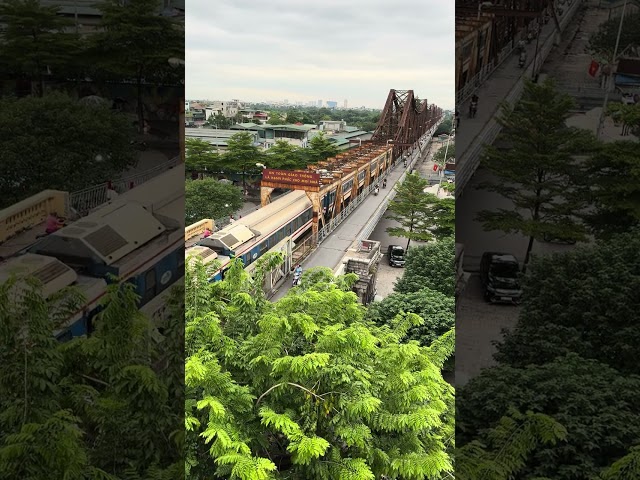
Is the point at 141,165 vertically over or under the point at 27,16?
under

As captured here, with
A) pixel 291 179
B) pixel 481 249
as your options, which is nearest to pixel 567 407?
pixel 481 249

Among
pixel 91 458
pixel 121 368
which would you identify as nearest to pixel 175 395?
pixel 121 368

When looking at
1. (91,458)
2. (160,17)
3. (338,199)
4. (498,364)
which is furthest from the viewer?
(498,364)

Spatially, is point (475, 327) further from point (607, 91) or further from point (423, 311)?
point (607, 91)

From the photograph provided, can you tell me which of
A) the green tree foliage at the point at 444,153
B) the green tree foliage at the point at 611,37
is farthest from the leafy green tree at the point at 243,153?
the green tree foliage at the point at 611,37

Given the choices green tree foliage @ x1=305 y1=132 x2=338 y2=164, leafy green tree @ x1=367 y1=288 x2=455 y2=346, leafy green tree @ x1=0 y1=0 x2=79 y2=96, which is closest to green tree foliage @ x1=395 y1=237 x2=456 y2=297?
leafy green tree @ x1=367 y1=288 x2=455 y2=346

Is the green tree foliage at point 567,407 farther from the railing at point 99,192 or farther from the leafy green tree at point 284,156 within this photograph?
the railing at point 99,192

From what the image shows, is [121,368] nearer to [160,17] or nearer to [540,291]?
[160,17]

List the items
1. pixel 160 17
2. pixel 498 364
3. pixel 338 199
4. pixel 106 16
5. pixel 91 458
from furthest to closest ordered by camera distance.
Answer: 1. pixel 498 364
2. pixel 338 199
3. pixel 106 16
4. pixel 160 17
5. pixel 91 458
